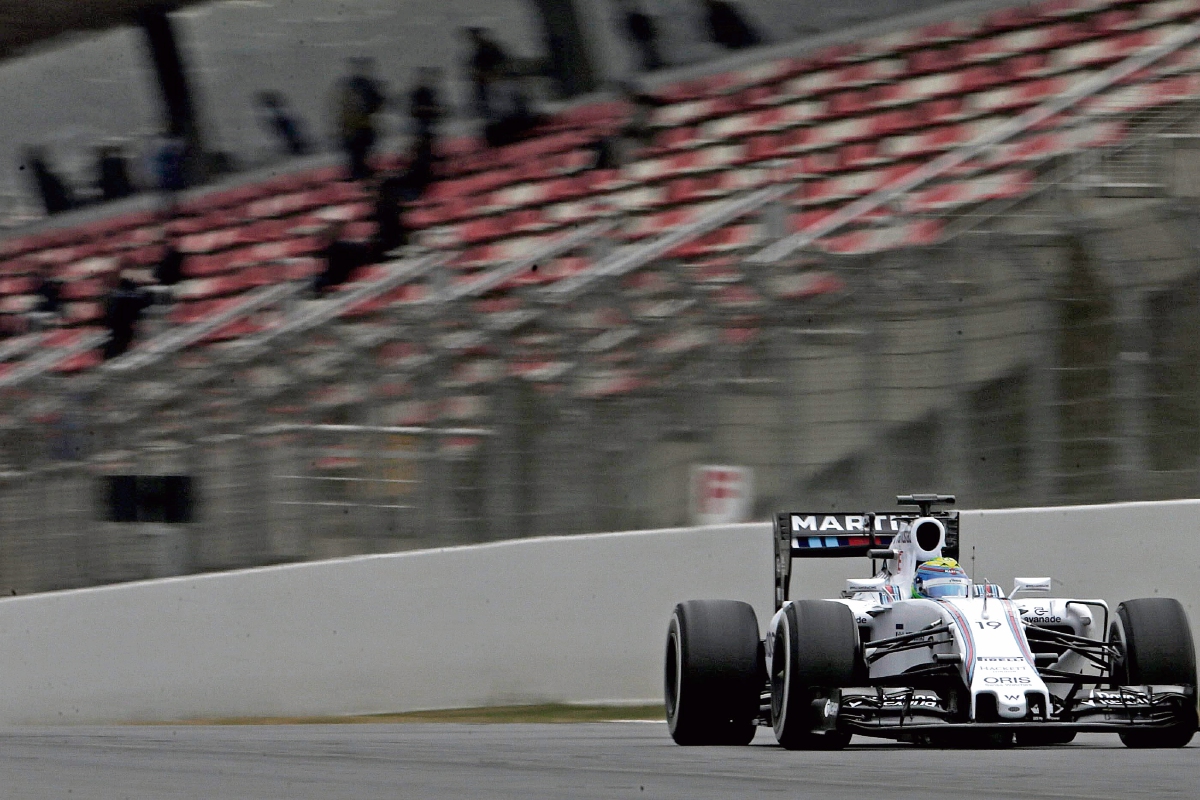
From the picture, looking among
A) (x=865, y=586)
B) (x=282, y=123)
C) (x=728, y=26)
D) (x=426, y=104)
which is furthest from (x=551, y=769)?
(x=282, y=123)

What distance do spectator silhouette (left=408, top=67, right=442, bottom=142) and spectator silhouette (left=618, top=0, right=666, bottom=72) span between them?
1.58 m

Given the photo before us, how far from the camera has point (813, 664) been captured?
6512mm

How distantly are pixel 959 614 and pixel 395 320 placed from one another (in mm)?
4263

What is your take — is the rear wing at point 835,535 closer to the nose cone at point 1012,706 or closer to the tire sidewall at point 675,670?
the tire sidewall at point 675,670

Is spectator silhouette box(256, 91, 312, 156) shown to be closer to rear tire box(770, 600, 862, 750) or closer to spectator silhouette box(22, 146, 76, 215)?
spectator silhouette box(22, 146, 76, 215)

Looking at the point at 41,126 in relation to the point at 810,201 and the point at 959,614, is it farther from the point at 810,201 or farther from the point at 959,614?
the point at 959,614

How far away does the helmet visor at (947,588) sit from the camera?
7.20m

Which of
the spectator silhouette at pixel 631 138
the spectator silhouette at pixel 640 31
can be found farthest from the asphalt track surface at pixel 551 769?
the spectator silhouette at pixel 640 31

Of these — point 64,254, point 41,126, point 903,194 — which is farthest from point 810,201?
point 41,126

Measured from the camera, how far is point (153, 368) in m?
10.6

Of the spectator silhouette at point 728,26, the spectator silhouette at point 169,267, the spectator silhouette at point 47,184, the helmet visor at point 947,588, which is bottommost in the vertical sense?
the helmet visor at point 947,588

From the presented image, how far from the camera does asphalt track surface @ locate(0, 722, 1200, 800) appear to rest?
488 centimetres

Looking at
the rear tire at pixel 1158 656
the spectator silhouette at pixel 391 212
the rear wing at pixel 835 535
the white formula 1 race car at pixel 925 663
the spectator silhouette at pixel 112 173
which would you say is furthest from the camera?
the spectator silhouette at pixel 112 173

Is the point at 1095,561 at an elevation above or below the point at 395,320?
below
